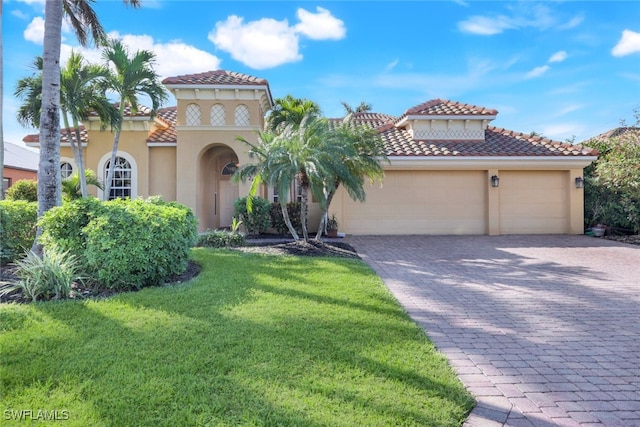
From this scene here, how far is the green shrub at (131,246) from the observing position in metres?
6.18

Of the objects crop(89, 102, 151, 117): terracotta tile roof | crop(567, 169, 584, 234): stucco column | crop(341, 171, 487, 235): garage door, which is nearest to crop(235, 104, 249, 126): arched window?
crop(89, 102, 151, 117): terracotta tile roof

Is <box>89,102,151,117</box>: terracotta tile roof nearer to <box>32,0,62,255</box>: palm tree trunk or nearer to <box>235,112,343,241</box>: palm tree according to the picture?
<box>32,0,62,255</box>: palm tree trunk

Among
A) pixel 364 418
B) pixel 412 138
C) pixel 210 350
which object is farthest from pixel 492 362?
pixel 412 138

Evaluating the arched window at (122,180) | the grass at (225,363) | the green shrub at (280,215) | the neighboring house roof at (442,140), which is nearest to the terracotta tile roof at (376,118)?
the neighboring house roof at (442,140)

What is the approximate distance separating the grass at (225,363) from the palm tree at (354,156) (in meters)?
5.01

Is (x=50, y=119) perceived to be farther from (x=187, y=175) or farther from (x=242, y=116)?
(x=242, y=116)

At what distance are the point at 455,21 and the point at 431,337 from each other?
11762 mm

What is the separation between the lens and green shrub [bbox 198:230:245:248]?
460 inches

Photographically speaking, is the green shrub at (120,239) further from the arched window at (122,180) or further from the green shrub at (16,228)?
the arched window at (122,180)

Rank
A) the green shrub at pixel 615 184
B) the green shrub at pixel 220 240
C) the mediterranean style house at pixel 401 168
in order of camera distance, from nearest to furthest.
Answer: the green shrub at pixel 220 240 < the green shrub at pixel 615 184 < the mediterranean style house at pixel 401 168

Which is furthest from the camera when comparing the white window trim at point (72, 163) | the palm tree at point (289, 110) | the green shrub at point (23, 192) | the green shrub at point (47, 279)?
the white window trim at point (72, 163)

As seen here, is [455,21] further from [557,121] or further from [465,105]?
[557,121]

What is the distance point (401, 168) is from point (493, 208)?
14.9ft

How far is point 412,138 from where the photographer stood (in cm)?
1730
